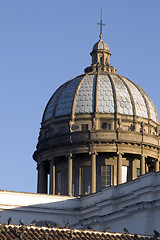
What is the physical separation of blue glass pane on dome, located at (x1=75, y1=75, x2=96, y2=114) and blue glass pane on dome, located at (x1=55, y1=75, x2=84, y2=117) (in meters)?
0.71

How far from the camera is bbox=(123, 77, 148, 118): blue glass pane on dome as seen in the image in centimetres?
Answer: 8578

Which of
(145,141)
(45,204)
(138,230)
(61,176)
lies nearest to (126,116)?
(145,141)

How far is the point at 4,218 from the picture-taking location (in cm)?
7219

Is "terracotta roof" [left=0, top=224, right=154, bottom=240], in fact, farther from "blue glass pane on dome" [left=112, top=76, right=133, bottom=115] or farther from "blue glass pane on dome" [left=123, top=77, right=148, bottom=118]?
"blue glass pane on dome" [left=123, top=77, right=148, bottom=118]

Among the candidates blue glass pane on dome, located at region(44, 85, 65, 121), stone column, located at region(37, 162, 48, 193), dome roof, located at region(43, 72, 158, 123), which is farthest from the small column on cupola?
stone column, located at region(37, 162, 48, 193)

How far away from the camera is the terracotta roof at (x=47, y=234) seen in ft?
149

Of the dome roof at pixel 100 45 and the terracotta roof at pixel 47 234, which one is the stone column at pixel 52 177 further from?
the terracotta roof at pixel 47 234

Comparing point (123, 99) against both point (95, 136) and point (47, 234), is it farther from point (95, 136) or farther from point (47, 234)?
point (47, 234)

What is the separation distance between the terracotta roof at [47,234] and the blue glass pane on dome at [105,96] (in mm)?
35600

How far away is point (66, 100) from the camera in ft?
283

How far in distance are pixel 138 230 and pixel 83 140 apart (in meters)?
19.0

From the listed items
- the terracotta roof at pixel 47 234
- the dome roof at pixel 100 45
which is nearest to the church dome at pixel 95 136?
the dome roof at pixel 100 45

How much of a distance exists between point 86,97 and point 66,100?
2.09 m

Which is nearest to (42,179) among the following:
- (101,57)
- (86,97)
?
(86,97)
